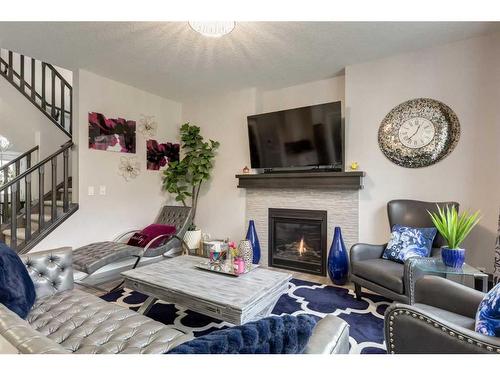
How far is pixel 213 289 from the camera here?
1859 mm

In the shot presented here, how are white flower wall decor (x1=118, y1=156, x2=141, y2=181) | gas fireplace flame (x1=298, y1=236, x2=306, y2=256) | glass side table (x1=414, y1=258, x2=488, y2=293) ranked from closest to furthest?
glass side table (x1=414, y1=258, x2=488, y2=293), gas fireplace flame (x1=298, y1=236, x2=306, y2=256), white flower wall decor (x1=118, y1=156, x2=141, y2=181)

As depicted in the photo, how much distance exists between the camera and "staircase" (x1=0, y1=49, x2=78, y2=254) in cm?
289

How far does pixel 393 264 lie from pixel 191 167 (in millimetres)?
3111

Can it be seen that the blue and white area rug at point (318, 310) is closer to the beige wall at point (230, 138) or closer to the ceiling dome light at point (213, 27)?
the beige wall at point (230, 138)

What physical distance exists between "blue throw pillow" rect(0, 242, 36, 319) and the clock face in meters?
3.57

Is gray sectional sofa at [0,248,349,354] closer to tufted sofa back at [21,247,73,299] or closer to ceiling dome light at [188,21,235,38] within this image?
tufted sofa back at [21,247,73,299]

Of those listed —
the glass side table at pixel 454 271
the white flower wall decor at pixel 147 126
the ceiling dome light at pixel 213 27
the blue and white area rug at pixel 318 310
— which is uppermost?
the ceiling dome light at pixel 213 27

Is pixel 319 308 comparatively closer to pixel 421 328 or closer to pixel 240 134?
pixel 421 328

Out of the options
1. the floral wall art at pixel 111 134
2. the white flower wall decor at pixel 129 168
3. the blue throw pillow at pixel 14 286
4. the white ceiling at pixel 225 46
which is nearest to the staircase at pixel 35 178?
the floral wall art at pixel 111 134

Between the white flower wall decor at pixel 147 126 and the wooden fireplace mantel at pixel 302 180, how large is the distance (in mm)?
1643

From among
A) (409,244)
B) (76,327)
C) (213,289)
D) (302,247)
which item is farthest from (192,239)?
(409,244)

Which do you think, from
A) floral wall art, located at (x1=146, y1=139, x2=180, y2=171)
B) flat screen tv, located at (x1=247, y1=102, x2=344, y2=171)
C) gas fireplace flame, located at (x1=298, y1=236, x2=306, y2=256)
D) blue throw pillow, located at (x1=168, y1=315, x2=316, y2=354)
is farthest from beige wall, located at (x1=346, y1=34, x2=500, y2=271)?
floral wall art, located at (x1=146, y1=139, x2=180, y2=171)

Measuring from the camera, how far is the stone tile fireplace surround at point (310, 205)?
3254mm

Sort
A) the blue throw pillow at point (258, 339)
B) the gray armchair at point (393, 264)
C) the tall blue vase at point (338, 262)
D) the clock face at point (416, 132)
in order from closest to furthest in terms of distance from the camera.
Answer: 1. the blue throw pillow at point (258, 339)
2. the gray armchair at point (393, 264)
3. the clock face at point (416, 132)
4. the tall blue vase at point (338, 262)
